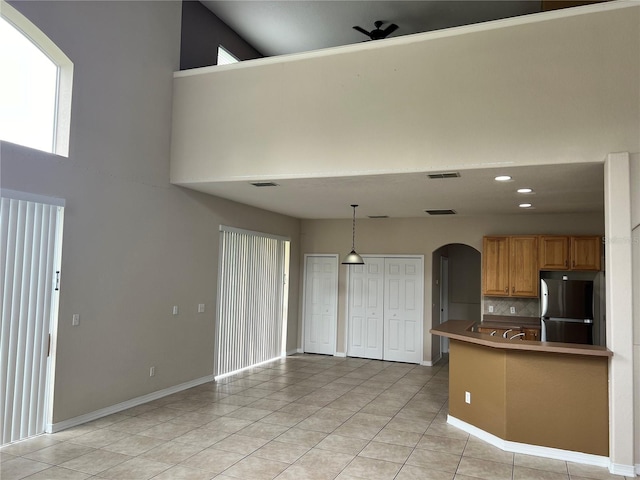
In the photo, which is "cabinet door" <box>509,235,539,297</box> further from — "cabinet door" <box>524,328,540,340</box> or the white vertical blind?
the white vertical blind

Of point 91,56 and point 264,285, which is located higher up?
point 91,56

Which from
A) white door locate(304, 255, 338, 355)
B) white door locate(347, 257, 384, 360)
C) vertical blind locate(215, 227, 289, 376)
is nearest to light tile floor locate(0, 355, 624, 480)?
vertical blind locate(215, 227, 289, 376)

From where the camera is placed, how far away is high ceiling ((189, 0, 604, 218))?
5.35 m

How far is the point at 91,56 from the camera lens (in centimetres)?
500

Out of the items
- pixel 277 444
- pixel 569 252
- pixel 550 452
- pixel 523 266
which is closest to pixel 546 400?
pixel 550 452

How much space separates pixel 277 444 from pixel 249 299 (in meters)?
3.77

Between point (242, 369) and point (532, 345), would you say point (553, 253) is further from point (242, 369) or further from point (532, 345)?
point (242, 369)

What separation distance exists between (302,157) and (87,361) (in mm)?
3216

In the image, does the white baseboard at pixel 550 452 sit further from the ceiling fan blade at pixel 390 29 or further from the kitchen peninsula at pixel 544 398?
the ceiling fan blade at pixel 390 29

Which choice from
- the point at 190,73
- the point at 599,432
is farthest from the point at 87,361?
the point at 599,432

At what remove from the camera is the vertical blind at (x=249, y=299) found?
7.29m

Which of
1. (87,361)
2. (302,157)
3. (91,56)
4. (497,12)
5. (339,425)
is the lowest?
(339,425)

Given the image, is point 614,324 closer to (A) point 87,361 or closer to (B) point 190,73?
(A) point 87,361

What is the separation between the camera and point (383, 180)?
17.6 ft
